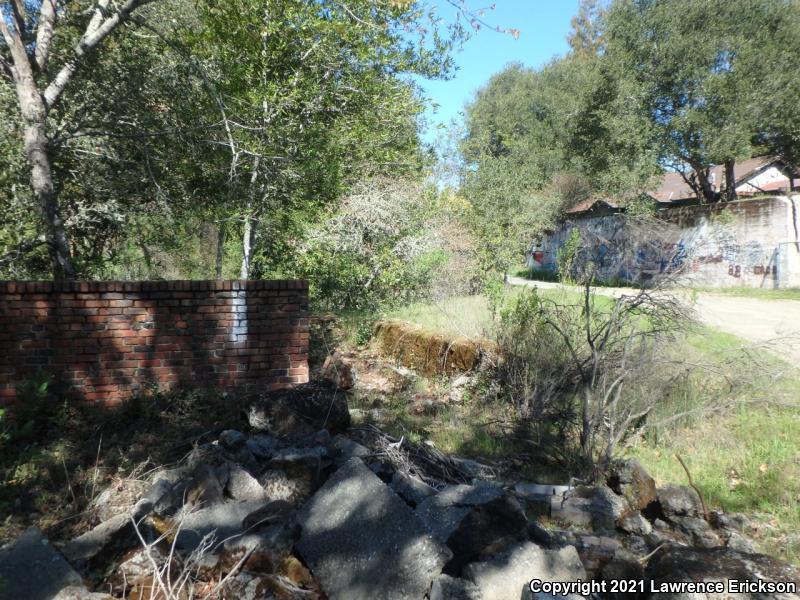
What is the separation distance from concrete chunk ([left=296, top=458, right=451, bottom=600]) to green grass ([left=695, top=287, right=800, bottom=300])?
47.3ft

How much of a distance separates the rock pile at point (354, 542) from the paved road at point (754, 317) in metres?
2.44

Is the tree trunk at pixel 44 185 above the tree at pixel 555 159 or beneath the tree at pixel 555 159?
beneath

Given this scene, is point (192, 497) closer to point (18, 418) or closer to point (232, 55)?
point (18, 418)

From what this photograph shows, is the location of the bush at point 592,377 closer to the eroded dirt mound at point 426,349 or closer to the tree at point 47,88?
the eroded dirt mound at point 426,349

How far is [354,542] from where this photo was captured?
2.87m

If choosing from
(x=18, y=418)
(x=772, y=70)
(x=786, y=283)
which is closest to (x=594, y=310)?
(x=18, y=418)

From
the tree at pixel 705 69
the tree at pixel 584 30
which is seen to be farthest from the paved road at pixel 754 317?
the tree at pixel 584 30

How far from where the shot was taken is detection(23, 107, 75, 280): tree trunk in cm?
609

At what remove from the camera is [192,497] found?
3.61m

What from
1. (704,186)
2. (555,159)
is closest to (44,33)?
(704,186)

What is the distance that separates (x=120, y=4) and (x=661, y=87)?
1910 cm

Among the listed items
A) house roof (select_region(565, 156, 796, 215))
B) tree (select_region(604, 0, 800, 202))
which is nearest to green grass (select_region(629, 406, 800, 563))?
tree (select_region(604, 0, 800, 202))

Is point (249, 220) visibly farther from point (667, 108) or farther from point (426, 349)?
point (667, 108)

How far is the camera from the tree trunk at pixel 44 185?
6.09 m
